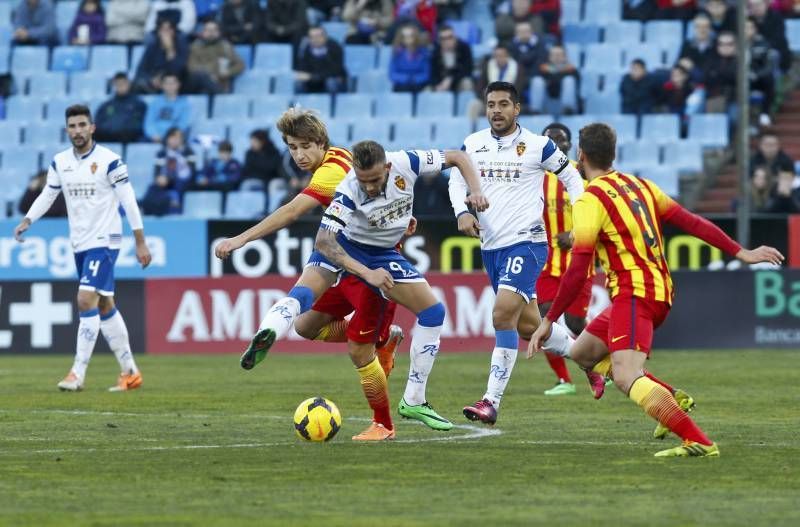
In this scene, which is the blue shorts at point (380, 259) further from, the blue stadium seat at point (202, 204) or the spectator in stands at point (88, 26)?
the spectator in stands at point (88, 26)

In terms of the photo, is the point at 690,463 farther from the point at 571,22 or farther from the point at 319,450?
the point at 571,22

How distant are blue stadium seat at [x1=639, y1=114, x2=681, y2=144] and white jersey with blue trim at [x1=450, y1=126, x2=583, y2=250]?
43.8ft

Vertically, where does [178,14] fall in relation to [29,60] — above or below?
above

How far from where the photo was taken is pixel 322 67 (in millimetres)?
27906

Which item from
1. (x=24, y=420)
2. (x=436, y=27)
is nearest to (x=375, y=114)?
(x=436, y=27)

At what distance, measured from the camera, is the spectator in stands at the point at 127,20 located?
30.0 m

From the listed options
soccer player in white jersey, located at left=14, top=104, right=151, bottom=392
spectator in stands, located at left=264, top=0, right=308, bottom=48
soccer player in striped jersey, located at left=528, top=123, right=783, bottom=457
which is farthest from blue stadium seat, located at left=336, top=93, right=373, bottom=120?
soccer player in striped jersey, located at left=528, top=123, right=783, bottom=457

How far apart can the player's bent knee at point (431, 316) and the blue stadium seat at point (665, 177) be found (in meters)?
14.3

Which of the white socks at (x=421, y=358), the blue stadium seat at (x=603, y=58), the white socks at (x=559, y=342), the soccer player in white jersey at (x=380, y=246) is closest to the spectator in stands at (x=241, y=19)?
the blue stadium seat at (x=603, y=58)

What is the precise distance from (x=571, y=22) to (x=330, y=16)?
4197 mm

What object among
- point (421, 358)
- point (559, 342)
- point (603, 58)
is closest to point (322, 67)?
point (603, 58)

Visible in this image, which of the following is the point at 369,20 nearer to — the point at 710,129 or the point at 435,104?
the point at 435,104

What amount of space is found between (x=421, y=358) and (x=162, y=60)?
1781 centimetres

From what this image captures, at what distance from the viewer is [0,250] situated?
24.7 metres
